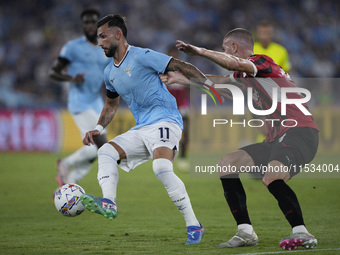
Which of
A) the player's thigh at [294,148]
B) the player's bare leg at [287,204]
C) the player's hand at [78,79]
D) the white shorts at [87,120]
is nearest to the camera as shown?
the player's bare leg at [287,204]

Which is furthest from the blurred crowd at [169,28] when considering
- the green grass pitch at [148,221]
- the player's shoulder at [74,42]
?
the player's shoulder at [74,42]

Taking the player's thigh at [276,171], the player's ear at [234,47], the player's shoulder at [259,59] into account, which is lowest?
the player's thigh at [276,171]

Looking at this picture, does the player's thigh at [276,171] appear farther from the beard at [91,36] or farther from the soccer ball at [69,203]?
the beard at [91,36]

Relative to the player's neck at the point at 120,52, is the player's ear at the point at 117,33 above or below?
above

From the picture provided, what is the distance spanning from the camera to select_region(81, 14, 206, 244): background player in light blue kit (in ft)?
19.3

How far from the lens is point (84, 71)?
33.4 ft

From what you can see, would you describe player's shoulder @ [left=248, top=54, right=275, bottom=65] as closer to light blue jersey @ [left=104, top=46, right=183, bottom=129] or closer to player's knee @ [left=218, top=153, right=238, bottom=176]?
player's knee @ [left=218, top=153, right=238, bottom=176]

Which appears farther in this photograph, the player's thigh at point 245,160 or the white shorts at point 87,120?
the white shorts at point 87,120

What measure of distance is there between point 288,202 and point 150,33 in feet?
61.7

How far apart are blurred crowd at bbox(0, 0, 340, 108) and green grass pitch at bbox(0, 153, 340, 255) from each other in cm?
1042

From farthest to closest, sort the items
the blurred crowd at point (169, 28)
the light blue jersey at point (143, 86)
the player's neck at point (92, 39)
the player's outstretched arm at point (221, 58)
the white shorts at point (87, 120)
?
the blurred crowd at point (169, 28) < the player's neck at point (92, 39) < the white shorts at point (87, 120) < the light blue jersey at point (143, 86) < the player's outstretched arm at point (221, 58)

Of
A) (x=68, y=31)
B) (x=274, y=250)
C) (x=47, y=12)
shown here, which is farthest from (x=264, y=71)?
(x=47, y=12)

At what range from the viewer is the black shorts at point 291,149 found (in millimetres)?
5457

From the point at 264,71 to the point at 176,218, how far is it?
287 cm
